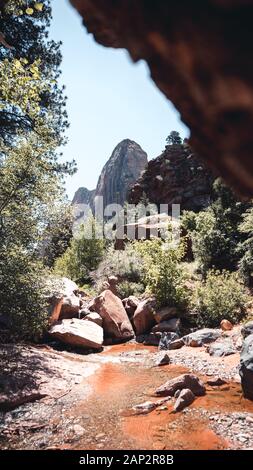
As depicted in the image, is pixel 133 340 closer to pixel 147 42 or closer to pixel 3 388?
pixel 3 388

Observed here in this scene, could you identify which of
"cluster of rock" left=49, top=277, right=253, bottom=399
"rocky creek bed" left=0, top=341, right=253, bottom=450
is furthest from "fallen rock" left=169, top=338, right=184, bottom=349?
"rocky creek bed" left=0, top=341, right=253, bottom=450

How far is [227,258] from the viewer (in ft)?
73.7

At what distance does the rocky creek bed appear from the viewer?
594 centimetres

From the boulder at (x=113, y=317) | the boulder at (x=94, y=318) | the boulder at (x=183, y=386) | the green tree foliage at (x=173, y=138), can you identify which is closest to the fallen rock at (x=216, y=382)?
the boulder at (x=183, y=386)

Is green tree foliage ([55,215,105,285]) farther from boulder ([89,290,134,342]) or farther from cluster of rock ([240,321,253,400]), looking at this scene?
cluster of rock ([240,321,253,400])

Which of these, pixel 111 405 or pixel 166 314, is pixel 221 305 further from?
pixel 111 405

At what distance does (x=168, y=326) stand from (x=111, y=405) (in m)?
7.91

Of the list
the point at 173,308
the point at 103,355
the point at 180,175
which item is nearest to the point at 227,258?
the point at 173,308

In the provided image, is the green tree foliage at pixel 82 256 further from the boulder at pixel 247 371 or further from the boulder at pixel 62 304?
the boulder at pixel 247 371

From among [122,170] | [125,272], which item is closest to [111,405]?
[125,272]

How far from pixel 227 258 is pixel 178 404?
16443 mm

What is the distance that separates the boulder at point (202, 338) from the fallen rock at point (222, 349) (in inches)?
32.0

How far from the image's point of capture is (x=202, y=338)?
1291 centimetres

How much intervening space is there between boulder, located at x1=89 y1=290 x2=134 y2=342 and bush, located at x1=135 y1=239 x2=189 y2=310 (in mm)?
1773
